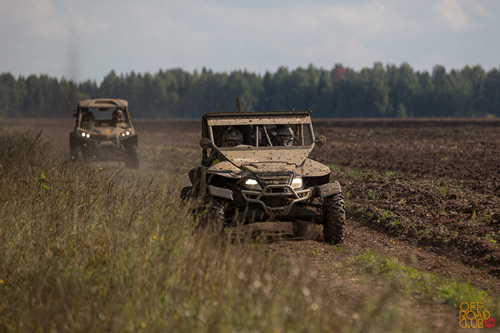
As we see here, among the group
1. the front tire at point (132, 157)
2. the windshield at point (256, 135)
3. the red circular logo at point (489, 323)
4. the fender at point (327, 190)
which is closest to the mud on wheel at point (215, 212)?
the fender at point (327, 190)

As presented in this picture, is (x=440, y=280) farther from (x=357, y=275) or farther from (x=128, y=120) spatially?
(x=128, y=120)

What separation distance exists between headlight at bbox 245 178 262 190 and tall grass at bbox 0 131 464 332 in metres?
1.33

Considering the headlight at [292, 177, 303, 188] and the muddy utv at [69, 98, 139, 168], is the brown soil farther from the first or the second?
the muddy utv at [69, 98, 139, 168]

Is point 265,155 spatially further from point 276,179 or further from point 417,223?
point 417,223

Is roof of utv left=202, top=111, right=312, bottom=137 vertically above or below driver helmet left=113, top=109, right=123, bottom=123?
above

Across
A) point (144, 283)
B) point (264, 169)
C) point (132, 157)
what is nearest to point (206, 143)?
point (264, 169)

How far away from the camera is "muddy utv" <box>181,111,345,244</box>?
29.4 feet

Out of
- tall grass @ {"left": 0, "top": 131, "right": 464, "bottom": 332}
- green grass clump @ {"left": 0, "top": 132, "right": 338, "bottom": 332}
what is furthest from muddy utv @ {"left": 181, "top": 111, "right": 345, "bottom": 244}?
green grass clump @ {"left": 0, "top": 132, "right": 338, "bottom": 332}

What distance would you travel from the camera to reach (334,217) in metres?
9.21

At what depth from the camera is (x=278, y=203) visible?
9.00 m

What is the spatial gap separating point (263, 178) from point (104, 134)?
38.1 feet

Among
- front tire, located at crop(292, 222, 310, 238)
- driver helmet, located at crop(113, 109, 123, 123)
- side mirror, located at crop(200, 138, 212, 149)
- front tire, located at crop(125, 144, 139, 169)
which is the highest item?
driver helmet, located at crop(113, 109, 123, 123)

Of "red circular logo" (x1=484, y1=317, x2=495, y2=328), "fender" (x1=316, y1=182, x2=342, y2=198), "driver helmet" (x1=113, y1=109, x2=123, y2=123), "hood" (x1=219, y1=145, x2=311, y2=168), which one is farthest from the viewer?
"driver helmet" (x1=113, y1=109, x2=123, y2=123)

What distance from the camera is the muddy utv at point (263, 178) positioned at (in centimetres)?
896
